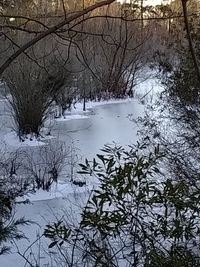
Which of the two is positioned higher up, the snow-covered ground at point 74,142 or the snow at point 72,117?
the snow at point 72,117

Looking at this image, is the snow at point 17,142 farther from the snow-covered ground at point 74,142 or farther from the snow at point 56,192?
the snow at point 56,192

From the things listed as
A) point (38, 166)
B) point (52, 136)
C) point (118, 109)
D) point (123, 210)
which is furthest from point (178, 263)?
point (118, 109)

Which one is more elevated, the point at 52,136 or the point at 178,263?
the point at 178,263

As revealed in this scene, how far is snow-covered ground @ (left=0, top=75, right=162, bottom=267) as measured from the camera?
584 centimetres

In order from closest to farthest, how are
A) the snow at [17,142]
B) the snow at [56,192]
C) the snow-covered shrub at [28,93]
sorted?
the snow at [56,192], the snow at [17,142], the snow-covered shrub at [28,93]

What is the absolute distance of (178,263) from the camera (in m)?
2.02

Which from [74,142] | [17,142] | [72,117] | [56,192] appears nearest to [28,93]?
[17,142]

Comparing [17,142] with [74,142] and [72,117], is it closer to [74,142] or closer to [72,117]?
[74,142]

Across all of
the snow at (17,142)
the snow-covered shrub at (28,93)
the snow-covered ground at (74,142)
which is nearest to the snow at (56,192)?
the snow-covered ground at (74,142)

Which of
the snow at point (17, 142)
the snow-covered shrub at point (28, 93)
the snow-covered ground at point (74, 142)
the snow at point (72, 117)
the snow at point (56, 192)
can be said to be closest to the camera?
the snow-covered ground at point (74, 142)

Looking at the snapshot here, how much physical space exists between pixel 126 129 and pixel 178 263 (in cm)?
1169

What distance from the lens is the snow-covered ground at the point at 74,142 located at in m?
5.84

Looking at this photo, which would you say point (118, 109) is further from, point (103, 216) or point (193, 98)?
point (103, 216)

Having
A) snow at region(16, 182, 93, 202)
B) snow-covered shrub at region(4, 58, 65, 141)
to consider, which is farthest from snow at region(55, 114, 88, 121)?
snow at region(16, 182, 93, 202)
